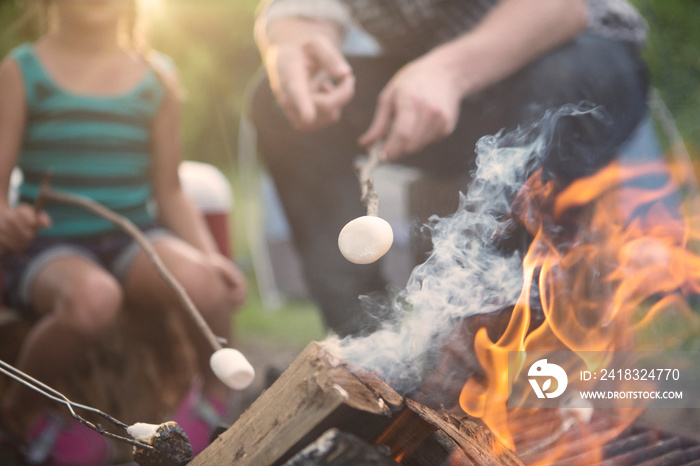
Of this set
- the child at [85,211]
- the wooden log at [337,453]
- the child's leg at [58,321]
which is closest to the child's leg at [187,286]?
the child at [85,211]

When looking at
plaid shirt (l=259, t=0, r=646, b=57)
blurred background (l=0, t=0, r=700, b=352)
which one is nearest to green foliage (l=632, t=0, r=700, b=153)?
blurred background (l=0, t=0, r=700, b=352)

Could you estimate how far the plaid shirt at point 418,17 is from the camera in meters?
1.82

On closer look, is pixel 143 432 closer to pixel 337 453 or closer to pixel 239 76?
pixel 337 453

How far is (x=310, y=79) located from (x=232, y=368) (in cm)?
101

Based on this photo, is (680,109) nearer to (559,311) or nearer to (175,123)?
(559,311)

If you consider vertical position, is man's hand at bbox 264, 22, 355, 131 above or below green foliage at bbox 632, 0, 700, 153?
above

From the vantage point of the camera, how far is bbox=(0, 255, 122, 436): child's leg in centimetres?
169

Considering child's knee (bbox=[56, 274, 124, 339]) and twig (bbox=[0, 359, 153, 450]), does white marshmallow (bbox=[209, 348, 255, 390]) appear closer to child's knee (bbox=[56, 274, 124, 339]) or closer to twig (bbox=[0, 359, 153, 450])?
twig (bbox=[0, 359, 153, 450])

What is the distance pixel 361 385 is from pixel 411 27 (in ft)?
5.02

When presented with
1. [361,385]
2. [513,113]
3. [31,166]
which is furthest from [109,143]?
[361,385]

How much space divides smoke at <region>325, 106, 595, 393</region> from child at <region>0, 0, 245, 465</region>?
0.96 meters

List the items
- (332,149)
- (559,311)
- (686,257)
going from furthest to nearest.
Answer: (332,149), (686,257), (559,311)

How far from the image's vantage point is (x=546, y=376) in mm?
1271

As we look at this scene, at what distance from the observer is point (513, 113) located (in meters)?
1.71
